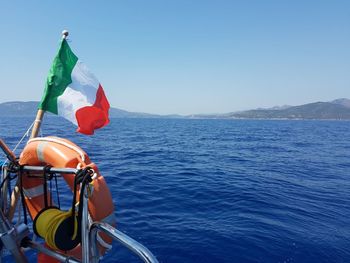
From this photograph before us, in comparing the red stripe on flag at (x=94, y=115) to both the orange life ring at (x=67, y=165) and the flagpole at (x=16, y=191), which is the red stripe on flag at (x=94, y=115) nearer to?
the flagpole at (x=16, y=191)

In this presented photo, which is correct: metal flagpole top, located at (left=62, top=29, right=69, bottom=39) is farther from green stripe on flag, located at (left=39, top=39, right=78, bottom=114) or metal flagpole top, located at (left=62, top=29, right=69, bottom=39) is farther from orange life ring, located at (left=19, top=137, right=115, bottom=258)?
orange life ring, located at (left=19, top=137, right=115, bottom=258)

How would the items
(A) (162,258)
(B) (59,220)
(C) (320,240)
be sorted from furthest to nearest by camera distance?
(C) (320,240)
(A) (162,258)
(B) (59,220)

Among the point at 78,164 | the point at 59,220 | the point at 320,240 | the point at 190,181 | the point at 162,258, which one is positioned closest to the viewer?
the point at 59,220

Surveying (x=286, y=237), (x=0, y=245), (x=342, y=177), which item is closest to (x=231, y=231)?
(x=286, y=237)

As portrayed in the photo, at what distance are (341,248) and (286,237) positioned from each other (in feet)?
3.57

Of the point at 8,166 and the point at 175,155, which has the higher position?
the point at 8,166

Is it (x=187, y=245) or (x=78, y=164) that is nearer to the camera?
(x=78, y=164)

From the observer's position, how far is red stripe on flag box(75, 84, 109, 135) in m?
3.98

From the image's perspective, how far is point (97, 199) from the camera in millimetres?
2707

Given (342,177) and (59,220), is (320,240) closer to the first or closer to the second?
(59,220)

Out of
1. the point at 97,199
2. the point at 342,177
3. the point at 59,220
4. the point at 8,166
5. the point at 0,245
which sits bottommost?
the point at 342,177

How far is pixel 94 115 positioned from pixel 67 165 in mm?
1447

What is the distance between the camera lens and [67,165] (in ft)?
9.37

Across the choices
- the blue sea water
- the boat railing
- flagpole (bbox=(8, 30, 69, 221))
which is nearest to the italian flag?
flagpole (bbox=(8, 30, 69, 221))
